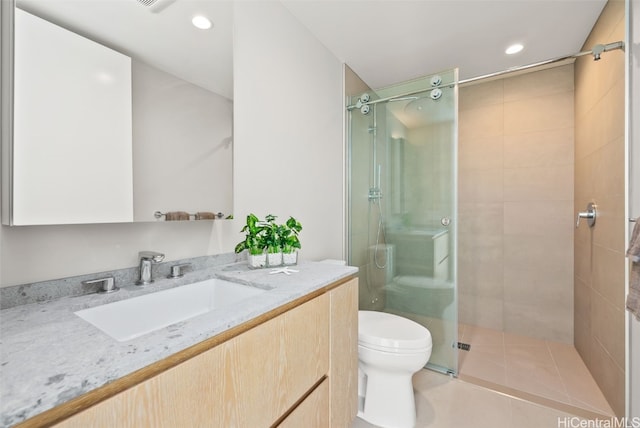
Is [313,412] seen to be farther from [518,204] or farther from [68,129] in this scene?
[518,204]

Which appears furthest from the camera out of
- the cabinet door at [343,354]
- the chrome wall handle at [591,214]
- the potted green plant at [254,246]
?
the chrome wall handle at [591,214]

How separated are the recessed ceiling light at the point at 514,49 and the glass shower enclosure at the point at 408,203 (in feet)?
1.98

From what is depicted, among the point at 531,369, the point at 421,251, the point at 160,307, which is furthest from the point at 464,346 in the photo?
the point at 160,307

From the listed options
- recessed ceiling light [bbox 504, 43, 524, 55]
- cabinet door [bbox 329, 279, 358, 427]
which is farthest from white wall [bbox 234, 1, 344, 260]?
recessed ceiling light [bbox 504, 43, 524, 55]

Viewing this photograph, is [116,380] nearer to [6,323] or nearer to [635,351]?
[6,323]

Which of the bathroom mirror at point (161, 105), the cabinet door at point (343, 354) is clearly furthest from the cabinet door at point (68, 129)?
the cabinet door at point (343, 354)

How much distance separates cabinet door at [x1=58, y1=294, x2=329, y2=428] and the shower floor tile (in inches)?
59.6

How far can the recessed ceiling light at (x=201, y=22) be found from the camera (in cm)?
122

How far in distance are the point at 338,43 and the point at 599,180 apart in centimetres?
197

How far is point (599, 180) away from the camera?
1.76 meters

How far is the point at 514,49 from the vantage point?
210 cm

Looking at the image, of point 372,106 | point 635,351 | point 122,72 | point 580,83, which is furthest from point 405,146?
point 122,72

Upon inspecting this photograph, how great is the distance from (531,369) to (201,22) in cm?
295

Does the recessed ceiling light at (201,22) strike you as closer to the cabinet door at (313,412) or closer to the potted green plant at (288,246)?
the potted green plant at (288,246)
